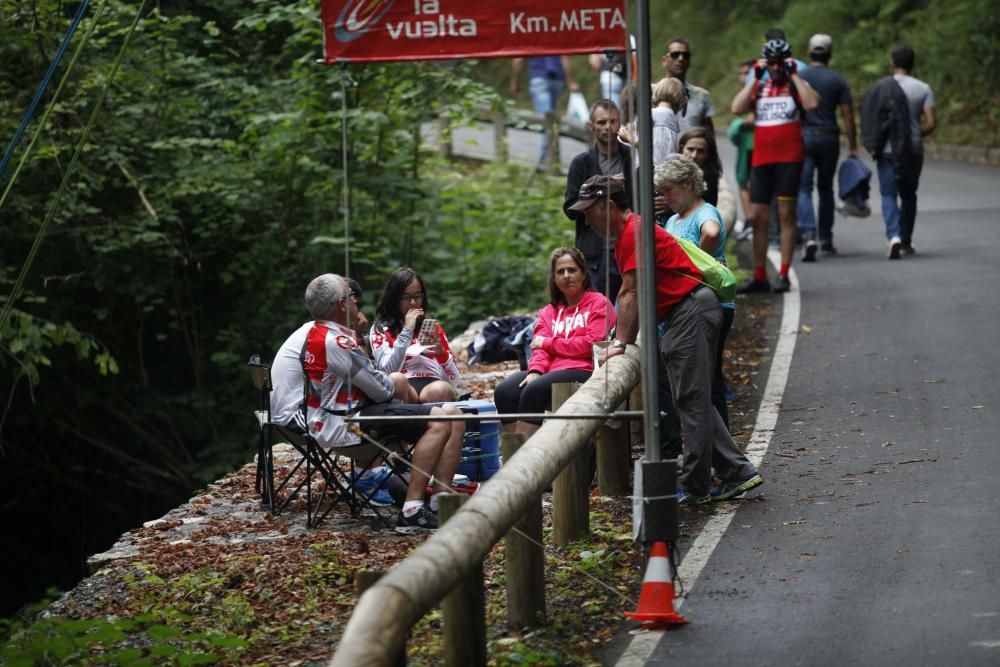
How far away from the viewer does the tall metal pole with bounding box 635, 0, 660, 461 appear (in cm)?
621

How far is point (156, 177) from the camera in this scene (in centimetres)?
1587

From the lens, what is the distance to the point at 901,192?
16.2m

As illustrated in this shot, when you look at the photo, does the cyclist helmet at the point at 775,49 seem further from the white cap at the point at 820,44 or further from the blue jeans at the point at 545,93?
the blue jeans at the point at 545,93

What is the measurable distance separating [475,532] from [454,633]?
1.58 feet

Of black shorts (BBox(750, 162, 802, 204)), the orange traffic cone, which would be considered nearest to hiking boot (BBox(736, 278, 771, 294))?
black shorts (BBox(750, 162, 802, 204))

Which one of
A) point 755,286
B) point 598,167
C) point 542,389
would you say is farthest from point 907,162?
point 542,389

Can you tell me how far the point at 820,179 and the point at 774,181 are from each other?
2493 mm

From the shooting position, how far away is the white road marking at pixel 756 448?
6305 mm

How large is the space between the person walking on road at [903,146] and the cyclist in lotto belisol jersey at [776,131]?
2359mm

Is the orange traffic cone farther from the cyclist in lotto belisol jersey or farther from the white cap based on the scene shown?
the white cap

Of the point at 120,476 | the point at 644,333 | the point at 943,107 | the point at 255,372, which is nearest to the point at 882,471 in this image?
the point at 644,333

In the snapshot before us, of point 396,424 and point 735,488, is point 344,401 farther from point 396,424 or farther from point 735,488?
point 735,488

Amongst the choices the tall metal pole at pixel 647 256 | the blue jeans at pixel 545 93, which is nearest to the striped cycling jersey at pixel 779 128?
the tall metal pole at pixel 647 256

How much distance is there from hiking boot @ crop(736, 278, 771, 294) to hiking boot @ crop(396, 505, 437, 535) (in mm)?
7219
